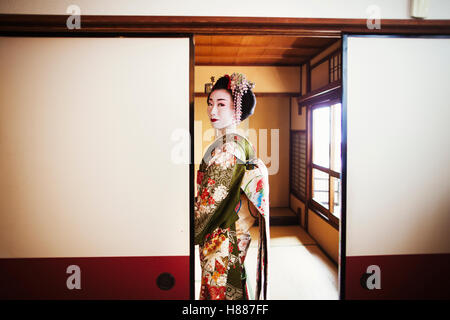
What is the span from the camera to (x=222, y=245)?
1959mm

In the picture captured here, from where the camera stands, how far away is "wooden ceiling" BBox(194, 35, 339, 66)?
3.61m

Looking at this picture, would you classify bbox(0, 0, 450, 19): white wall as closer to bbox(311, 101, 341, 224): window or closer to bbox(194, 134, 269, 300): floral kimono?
bbox(194, 134, 269, 300): floral kimono

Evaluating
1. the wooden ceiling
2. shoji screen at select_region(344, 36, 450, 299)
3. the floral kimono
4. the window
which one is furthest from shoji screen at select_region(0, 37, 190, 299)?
the window

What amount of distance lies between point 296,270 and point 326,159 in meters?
1.82

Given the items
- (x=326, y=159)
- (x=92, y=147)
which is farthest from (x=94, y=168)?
(x=326, y=159)

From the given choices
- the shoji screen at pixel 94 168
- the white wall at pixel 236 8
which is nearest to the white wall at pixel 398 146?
the white wall at pixel 236 8

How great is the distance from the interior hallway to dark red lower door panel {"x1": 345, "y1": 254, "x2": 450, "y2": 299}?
32.6 inches

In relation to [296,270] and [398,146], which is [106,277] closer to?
[296,270]

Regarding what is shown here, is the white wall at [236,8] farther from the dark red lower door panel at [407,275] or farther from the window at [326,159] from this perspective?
the dark red lower door panel at [407,275]
